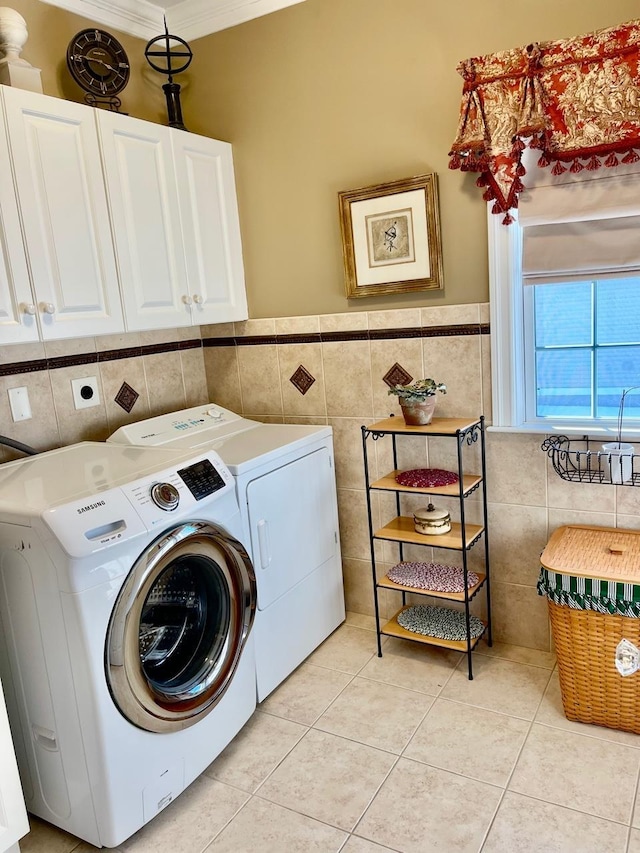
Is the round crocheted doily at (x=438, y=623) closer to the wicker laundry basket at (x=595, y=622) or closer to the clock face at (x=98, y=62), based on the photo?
the wicker laundry basket at (x=595, y=622)

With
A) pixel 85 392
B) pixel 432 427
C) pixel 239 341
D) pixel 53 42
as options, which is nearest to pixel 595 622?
pixel 432 427

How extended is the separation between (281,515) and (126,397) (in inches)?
33.6

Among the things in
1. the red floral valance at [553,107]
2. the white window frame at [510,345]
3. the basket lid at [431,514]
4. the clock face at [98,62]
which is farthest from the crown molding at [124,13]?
the basket lid at [431,514]

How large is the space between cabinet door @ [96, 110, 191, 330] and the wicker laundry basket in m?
1.64

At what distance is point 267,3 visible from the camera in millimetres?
2604

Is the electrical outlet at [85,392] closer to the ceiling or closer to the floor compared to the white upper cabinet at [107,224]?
closer to the floor

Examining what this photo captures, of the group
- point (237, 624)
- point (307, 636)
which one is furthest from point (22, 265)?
point (307, 636)

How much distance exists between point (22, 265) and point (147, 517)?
0.89 metres

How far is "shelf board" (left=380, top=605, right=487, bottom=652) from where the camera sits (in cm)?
243

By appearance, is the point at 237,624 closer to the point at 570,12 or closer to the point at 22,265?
the point at 22,265

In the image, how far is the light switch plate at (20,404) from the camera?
7.46 feet

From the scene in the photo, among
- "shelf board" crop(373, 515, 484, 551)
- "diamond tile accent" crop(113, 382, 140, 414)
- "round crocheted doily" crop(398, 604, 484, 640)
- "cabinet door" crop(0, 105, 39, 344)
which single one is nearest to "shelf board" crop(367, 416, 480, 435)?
"shelf board" crop(373, 515, 484, 551)

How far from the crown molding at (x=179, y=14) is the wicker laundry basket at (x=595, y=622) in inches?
91.3

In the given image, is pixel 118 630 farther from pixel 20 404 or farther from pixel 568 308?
pixel 568 308
